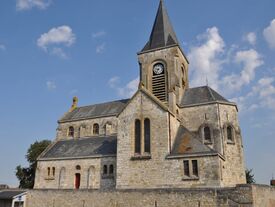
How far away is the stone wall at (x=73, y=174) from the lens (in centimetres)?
2516

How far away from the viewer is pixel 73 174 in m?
26.5

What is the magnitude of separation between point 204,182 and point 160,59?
15.4 metres

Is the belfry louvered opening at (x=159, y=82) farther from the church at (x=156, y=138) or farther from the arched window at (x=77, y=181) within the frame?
the arched window at (x=77, y=181)

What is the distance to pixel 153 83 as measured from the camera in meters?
30.1

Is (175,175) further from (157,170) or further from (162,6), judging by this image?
(162,6)

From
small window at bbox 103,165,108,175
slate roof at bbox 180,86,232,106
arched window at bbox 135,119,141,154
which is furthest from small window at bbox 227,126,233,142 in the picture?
small window at bbox 103,165,108,175

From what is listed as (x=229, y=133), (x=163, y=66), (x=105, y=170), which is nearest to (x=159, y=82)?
(x=163, y=66)

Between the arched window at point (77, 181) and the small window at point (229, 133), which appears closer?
the small window at point (229, 133)

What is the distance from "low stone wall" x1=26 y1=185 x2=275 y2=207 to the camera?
14.9 m

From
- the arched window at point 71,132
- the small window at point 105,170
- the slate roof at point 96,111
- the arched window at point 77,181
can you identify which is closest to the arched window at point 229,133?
the small window at point 105,170

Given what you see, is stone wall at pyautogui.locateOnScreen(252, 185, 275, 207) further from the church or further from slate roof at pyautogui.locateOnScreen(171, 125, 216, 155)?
slate roof at pyautogui.locateOnScreen(171, 125, 216, 155)

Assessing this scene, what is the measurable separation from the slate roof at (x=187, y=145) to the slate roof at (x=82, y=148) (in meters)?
6.51

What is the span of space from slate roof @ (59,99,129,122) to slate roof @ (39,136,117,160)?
327cm

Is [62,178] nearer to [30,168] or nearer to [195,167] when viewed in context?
[195,167]
